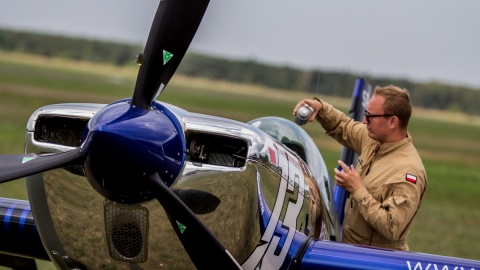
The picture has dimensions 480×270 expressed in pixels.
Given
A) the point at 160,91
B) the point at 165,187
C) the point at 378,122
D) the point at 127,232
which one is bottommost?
the point at 127,232

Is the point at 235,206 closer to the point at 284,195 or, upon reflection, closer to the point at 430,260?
the point at 284,195

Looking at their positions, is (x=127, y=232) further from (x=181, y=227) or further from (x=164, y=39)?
(x=164, y=39)

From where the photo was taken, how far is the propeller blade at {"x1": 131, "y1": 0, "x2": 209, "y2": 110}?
4.47 meters

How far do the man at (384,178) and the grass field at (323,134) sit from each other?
7.00 feet

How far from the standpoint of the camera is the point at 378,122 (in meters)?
5.68

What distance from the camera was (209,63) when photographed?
89.6 metres

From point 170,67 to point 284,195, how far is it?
3.39ft

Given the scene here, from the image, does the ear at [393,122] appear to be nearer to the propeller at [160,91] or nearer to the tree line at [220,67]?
the propeller at [160,91]

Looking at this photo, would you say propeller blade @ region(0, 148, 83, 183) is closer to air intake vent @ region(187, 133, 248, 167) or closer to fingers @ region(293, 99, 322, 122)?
air intake vent @ region(187, 133, 248, 167)

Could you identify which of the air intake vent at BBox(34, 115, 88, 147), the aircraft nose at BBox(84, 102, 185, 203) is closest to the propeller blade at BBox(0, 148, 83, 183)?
the aircraft nose at BBox(84, 102, 185, 203)

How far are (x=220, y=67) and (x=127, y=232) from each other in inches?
3334

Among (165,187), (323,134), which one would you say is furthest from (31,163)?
(323,134)

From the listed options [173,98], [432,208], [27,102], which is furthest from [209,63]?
[432,208]

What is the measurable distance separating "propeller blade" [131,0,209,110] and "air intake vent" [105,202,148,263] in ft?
1.90
